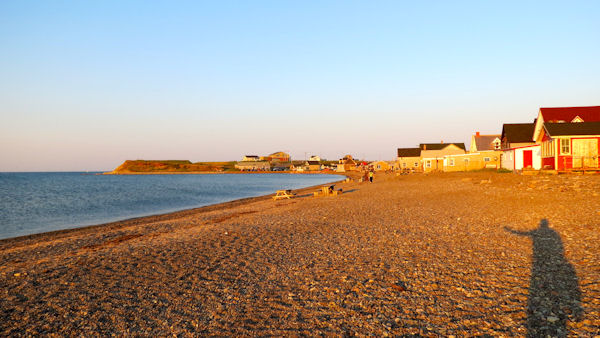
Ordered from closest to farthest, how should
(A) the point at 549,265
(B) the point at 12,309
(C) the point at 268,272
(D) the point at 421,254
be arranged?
1. (B) the point at 12,309
2. (A) the point at 549,265
3. (C) the point at 268,272
4. (D) the point at 421,254

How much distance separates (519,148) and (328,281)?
39257 mm

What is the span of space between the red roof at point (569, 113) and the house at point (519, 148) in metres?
3.88

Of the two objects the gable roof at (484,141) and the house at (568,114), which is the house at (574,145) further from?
the gable roof at (484,141)

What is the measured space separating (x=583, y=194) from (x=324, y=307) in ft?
62.4

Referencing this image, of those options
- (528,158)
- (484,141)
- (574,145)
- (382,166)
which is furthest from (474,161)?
(382,166)

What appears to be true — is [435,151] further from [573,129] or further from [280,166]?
[280,166]

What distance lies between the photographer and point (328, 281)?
26.4 feet

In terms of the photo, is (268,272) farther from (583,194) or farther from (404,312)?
(583,194)

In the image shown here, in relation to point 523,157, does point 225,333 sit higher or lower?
lower

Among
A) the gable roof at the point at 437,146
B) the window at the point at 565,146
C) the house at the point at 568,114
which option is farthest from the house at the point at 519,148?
the gable roof at the point at 437,146

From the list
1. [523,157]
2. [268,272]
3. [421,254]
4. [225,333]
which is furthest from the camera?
[523,157]

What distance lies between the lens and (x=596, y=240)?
996cm

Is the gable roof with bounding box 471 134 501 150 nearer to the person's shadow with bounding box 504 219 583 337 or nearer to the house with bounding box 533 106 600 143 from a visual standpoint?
the house with bounding box 533 106 600 143

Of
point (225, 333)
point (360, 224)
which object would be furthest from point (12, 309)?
point (360, 224)
